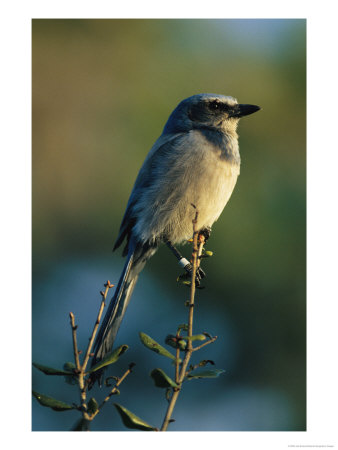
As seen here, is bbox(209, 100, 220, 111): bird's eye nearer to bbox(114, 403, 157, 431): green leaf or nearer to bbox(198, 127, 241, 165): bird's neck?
bbox(198, 127, 241, 165): bird's neck

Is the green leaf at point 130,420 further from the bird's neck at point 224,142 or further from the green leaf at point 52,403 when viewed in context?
the bird's neck at point 224,142

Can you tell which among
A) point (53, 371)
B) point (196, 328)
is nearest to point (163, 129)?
point (196, 328)

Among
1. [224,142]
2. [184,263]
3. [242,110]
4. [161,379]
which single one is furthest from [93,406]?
[242,110]

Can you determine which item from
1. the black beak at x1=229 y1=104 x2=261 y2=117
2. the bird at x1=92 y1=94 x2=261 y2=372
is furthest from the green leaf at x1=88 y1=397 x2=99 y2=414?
the black beak at x1=229 y1=104 x2=261 y2=117

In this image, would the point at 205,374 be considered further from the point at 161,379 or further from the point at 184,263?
the point at 184,263

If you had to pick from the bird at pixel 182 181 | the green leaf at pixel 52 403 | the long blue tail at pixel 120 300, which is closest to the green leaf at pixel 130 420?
the green leaf at pixel 52 403
